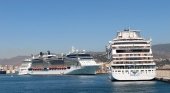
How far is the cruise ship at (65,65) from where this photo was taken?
586 ft

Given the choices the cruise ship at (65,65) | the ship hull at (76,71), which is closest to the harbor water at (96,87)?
the ship hull at (76,71)

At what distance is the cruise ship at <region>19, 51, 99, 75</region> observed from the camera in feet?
586

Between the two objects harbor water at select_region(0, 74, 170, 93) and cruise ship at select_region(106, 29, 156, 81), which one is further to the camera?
cruise ship at select_region(106, 29, 156, 81)

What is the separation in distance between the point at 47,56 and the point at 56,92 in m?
120

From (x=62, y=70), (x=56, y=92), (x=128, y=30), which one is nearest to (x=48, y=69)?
(x=62, y=70)

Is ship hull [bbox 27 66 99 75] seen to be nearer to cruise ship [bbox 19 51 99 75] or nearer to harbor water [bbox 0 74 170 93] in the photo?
cruise ship [bbox 19 51 99 75]

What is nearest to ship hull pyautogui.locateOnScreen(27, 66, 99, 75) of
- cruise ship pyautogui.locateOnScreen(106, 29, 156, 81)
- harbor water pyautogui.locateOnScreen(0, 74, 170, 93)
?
harbor water pyautogui.locateOnScreen(0, 74, 170, 93)

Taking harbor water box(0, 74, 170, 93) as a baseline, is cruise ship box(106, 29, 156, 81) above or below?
above

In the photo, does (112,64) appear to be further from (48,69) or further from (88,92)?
(48,69)

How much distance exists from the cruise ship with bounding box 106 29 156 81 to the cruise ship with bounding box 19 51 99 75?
78.4m

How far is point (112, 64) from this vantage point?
95.6 m

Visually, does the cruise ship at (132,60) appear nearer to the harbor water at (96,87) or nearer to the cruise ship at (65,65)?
the harbor water at (96,87)

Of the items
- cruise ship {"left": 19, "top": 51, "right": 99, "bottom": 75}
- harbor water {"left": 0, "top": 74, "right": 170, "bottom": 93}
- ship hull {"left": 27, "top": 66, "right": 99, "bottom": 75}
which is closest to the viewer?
harbor water {"left": 0, "top": 74, "right": 170, "bottom": 93}

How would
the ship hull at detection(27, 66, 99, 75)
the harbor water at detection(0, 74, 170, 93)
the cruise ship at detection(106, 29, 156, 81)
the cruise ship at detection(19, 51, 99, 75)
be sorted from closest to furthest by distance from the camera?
the harbor water at detection(0, 74, 170, 93)
the cruise ship at detection(106, 29, 156, 81)
the ship hull at detection(27, 66, 99, 75)
the cruise ship at detection(19, 51, 99, 75)
